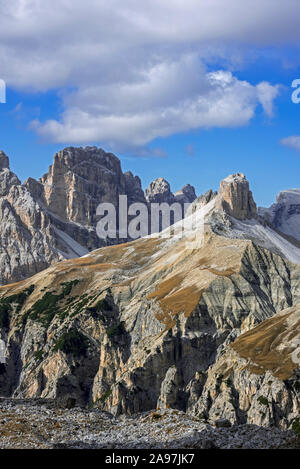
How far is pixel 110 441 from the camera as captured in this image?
5316cm

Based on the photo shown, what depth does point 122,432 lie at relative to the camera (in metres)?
55.9

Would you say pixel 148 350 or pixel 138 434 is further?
pixel 148 350

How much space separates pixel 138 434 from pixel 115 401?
118626 mm

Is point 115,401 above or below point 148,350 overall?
below

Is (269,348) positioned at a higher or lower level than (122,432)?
higher

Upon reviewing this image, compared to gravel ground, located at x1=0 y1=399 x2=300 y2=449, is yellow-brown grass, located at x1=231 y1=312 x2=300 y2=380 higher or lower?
higher

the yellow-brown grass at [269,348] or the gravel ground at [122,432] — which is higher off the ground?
the yellow-brown grass at [269,348]

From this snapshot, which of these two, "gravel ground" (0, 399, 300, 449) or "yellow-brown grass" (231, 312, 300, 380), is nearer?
"gravel ground" (0, 399, 300, 449)

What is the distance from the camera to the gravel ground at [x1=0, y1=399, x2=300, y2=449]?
50.4m

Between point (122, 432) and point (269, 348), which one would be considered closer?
point (122, 432)

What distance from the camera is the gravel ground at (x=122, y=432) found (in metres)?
50.4
